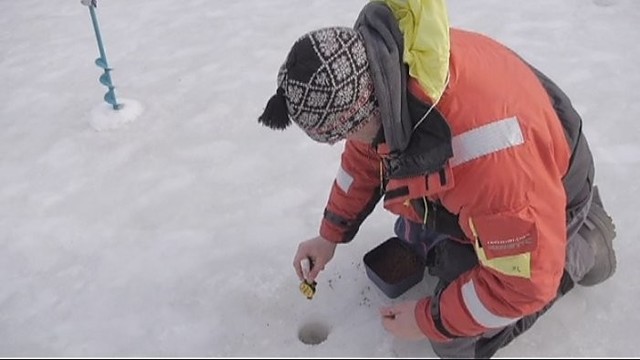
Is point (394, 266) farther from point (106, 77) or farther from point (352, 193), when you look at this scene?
point (106, 77)

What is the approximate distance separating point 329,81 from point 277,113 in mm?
135

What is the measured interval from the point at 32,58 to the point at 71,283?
4.63 ft

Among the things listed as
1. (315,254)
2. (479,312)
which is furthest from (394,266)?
(479,312)

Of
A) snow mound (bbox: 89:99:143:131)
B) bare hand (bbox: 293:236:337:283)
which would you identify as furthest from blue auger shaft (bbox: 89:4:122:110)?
bare hand (bbox: 293:236:337:283)

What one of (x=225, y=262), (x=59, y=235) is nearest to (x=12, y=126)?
(x=59, y=235)

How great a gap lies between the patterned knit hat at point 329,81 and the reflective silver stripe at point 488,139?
0.57 ft

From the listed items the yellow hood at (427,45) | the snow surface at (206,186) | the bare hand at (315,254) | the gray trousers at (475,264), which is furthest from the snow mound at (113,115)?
the yellow hood at (427,45)

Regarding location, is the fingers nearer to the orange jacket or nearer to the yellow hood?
the orange jacket

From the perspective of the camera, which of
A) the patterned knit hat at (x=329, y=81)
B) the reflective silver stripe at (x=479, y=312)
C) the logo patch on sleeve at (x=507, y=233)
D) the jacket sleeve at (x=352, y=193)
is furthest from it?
the jacket sleeve at (x=352, y=193)

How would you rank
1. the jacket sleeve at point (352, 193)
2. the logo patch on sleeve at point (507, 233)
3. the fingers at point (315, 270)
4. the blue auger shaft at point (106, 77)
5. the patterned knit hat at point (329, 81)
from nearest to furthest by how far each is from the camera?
the patterned knit hat at point (329, 81) < the logo patch on sleeve at point (507, 233) < the jacket sleeve at point (352, 193) < the fingers at point (315, 270) < the blue auger shaft at point (106, 77)

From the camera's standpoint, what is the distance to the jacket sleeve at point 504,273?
3.92 feet

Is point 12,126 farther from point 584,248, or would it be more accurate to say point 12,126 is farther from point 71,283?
point 584,248

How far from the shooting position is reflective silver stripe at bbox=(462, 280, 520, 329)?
1318 millimetres

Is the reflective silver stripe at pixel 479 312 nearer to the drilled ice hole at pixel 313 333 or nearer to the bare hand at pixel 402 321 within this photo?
the bare hand at pixel 402 321
